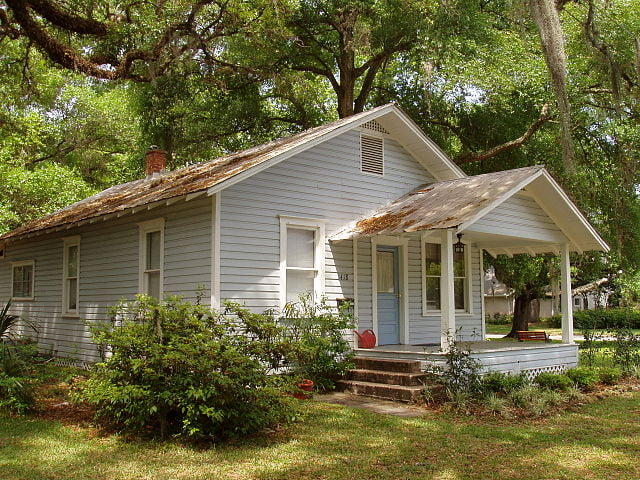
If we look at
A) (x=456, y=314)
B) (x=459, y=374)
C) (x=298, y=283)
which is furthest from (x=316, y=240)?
(x=456, y=314)

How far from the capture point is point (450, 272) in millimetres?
10500

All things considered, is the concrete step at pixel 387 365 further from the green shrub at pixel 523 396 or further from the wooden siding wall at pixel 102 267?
the wooden siding wall at pixel 102 267

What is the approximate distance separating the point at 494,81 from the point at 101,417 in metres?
15.7

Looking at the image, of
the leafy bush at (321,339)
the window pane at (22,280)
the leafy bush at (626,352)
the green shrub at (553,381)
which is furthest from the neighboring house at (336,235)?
the window pane at (22,280)

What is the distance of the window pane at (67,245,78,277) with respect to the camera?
14.5 meters

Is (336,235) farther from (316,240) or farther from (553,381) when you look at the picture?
(553,381)

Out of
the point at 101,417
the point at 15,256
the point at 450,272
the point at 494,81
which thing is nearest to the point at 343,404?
the point at 450,272

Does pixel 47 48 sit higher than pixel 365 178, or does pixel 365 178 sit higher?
pixel 47 48

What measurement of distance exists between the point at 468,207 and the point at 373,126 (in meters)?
3.60

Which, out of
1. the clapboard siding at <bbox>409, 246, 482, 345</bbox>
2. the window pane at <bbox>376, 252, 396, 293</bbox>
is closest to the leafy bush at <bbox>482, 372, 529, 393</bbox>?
the clapboard siding at <bbox>409, 246, 482, 345</bbox>

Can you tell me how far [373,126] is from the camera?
13.2m

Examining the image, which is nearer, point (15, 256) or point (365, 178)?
point (365, 178)

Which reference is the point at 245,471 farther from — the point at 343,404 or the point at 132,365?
the point at 343,404

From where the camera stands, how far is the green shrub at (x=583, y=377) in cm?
1119
